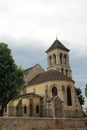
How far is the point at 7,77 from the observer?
116 feet

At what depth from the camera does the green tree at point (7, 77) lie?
115 ft

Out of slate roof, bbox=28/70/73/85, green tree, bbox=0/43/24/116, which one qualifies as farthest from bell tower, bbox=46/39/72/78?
green tree, bbox=0/43/24/116

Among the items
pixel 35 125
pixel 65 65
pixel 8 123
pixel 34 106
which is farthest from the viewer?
pixel 65 65

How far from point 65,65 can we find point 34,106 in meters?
23.5

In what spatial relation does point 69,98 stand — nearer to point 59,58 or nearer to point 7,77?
point 7,77

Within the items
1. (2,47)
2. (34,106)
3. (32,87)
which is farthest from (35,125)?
(32,87)

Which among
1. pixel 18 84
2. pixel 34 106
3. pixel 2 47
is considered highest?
pixel 2 47

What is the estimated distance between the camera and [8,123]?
30.3m

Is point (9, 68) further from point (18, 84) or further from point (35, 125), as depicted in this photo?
point (35, 125)

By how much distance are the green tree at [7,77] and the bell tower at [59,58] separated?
32.1 meters

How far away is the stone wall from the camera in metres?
30.3

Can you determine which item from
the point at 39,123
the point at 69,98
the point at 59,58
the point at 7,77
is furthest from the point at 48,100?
the point at 59,58

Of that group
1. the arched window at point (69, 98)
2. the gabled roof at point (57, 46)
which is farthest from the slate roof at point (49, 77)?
the gabled roof at point (57, 46)

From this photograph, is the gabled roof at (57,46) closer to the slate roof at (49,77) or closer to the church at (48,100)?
the slate roof at (49,77)
